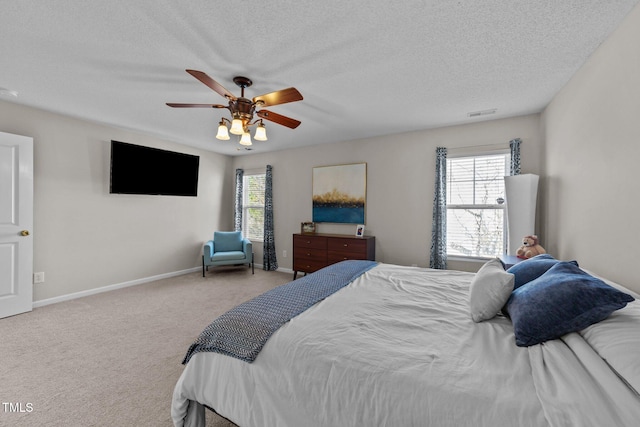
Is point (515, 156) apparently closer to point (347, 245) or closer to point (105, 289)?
point (347, 245)

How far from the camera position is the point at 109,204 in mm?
4227

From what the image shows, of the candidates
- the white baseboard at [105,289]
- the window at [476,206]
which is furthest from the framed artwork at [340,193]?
the white baseboard at [105,289]

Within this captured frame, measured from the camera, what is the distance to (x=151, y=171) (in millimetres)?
4527

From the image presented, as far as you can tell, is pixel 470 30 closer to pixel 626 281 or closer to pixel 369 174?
pixel 626 281

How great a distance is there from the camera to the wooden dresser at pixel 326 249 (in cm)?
429

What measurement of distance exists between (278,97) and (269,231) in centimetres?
365

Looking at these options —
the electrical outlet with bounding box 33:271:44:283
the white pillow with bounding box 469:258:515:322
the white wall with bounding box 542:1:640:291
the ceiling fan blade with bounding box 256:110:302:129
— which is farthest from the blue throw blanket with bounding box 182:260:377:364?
the electrical outlet with bounding box 33:271:44:283

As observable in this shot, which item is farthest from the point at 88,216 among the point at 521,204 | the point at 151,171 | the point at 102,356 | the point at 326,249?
the point at 521,204

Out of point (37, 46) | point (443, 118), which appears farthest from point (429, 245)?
point (37, 46)

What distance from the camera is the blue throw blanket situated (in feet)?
4.50

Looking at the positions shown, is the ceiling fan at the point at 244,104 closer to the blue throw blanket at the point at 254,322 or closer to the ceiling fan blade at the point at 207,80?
the ceiling fan blade at the point at 207,80

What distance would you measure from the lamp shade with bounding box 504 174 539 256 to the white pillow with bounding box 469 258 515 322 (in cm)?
205

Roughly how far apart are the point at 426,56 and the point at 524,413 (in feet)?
7.82

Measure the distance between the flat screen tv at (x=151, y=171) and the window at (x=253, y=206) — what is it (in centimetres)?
116
